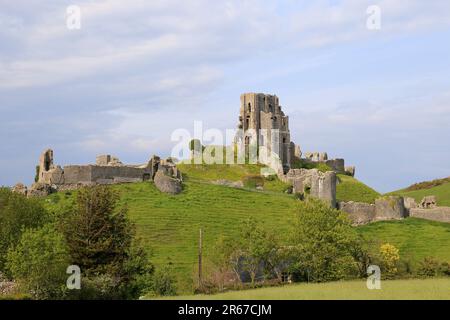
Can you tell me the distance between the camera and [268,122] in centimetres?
12438

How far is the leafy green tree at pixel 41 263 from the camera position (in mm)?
51969

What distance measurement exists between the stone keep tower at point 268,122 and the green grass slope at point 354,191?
9.71 meters

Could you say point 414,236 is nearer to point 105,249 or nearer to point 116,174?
point 116,174

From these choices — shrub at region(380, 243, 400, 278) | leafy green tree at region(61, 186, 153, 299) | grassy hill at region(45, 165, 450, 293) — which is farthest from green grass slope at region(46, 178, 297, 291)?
shrub at region(380, 243, 400, 278)

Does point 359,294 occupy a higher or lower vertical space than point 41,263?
lower

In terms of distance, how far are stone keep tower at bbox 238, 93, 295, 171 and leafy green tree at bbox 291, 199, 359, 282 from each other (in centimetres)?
4727

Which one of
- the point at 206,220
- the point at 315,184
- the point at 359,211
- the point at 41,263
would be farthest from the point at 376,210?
the point at 41,263

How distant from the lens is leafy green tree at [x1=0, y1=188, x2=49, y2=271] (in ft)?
209

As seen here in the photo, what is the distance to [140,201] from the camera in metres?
83.8

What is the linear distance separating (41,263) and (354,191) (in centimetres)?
6447

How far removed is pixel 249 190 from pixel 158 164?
38.8 ft
